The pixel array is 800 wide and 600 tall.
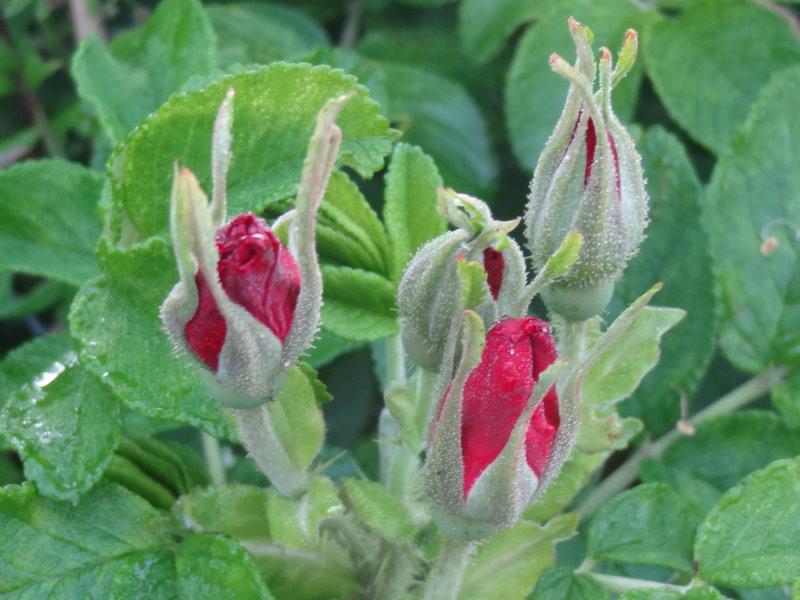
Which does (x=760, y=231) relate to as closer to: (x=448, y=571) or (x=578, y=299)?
(x=578, y=299)

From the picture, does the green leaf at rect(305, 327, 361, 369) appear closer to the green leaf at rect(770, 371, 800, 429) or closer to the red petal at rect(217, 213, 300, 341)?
the red petal at rect(217, 213, 300, 341)

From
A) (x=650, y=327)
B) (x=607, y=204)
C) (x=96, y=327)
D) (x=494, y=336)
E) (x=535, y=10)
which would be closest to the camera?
(x=494, y=336)

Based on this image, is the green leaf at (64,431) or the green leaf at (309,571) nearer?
the green leaf at (64,431)

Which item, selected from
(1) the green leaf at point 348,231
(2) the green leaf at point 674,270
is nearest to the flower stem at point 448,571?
(1) the green leaf at point 348,231

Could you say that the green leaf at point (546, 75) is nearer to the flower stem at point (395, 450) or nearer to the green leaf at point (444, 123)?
the green leaf at point (444, 123)

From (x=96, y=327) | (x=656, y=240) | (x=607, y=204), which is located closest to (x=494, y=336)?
(x=607, y=204)

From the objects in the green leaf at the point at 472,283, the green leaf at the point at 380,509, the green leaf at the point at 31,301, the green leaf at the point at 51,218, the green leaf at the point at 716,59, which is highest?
the green leaf at the point at 472,283

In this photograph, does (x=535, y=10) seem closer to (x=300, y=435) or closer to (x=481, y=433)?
(x=300, y=435)
